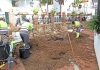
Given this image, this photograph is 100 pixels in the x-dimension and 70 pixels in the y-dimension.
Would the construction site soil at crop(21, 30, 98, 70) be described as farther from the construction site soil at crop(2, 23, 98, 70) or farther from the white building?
the white building

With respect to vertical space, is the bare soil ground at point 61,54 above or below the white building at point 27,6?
below

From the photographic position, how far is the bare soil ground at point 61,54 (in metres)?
8.38

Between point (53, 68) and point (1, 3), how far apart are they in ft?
59.0

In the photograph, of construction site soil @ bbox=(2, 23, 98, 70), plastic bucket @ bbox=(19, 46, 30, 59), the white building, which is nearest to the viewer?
construction site soil @ bbox=(2, 23, 98, 70)

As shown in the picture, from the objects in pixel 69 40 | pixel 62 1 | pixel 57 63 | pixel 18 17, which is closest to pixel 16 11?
pixel 18 17

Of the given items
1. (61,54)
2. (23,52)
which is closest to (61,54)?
(61,54)

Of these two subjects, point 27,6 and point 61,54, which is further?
point 27,6

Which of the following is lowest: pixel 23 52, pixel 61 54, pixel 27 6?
pixel 61 54

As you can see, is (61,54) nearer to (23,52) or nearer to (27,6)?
(23,52)

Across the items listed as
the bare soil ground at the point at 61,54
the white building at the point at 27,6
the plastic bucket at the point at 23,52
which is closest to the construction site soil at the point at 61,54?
the bare soil ground at the point at 61,54

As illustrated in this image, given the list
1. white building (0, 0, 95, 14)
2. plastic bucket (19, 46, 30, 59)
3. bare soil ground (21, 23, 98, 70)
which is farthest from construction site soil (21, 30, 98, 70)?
white building (0, 0, 95, 14)

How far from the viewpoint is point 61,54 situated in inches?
393

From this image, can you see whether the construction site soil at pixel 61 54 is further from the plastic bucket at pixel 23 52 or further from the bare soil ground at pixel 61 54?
the plastic bucket at pixel 23 52

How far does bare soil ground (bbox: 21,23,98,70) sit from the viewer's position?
8383 millimetres
